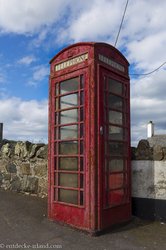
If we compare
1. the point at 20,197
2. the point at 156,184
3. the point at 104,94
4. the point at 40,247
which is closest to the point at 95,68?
the point at 104,94

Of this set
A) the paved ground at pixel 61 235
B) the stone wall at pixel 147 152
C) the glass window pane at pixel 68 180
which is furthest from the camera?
the stone wall at pixel 147 152

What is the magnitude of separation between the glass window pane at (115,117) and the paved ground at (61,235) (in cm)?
171

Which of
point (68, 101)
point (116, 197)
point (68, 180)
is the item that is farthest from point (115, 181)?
point (68, 101)

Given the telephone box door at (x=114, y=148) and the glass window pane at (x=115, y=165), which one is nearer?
the telephone box door at (x=114, y=148)

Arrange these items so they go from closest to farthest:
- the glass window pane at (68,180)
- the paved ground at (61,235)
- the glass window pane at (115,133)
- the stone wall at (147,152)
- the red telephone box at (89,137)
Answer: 1. the paved ground at (61,235)
2. the red telephone box at (89,137)
3. the glass window pane at (68,180)
4. the glass window pane at (115,133)
5. the stone wall at (147,152)

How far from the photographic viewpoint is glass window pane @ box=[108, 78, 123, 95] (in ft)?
17.4

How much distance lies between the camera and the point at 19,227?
202 inches

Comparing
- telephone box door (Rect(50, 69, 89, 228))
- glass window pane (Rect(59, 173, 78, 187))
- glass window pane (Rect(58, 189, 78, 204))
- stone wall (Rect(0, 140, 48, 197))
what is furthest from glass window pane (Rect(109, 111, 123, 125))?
stone wall (Rect(0, 140, 48, 197))

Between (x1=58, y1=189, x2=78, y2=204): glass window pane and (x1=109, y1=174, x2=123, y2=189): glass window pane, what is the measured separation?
0.57 metres

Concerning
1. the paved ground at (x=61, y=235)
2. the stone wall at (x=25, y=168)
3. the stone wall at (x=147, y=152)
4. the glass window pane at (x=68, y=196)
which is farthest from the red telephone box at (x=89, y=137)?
the stone wall at (x=25, y=168)

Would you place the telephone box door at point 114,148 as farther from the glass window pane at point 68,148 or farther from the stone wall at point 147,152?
the glass window pane at point 68,148

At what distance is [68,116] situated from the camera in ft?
17.6

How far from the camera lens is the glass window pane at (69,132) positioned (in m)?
5.21

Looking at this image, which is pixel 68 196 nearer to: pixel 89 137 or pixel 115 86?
pixel 89 137
